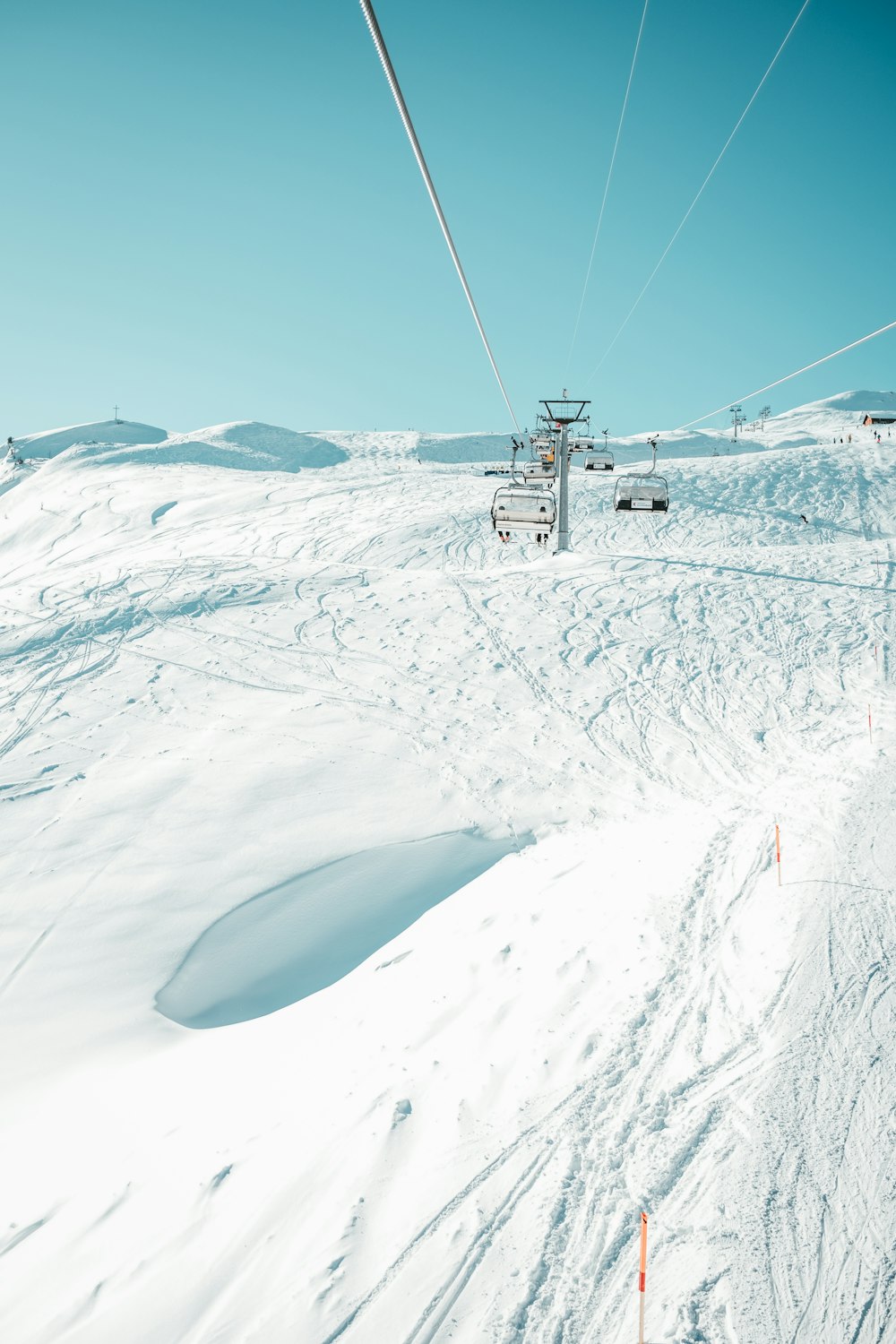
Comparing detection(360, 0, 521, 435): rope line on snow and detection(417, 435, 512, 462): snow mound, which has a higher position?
detection(417, 435, 512, 462): snow mound

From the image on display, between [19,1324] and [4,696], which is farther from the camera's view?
[4,696]

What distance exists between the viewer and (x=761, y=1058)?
20.6 feet

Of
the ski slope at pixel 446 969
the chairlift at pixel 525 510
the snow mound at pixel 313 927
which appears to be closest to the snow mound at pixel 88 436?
the ski slope at pixel 446 969

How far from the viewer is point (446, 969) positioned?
825cm

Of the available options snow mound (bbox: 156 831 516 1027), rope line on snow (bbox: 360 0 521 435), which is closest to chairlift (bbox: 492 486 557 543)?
snow mound (bbox: 156 831 516 1027)

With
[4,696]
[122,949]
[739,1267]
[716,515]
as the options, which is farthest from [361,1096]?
[716,515]

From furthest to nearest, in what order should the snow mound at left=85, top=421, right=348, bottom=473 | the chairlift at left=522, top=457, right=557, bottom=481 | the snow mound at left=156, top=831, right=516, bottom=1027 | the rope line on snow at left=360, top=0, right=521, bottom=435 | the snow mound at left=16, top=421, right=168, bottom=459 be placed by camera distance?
the snow mound at left=16, top=421, right=168, bottom=459 < the snow mound at left=85, top=421, right=348, bottom=473 < the chairlift at left=522, top=457, right=557, bottom=481 < the snow mound at left=156, top=831, right=516, bottom=1027 < the rope line on snow at left=360, top=0, right=521, bottom=435

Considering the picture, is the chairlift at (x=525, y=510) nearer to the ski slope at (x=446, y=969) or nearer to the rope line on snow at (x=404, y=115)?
the ski slope at (x=446, y=969)

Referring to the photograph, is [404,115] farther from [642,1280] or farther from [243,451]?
[243,451]

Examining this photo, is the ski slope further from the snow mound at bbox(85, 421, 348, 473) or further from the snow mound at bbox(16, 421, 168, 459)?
the snow mound at bbox(16, 421, 168, 459)

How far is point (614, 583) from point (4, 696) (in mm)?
17666

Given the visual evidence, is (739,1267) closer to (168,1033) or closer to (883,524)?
(168,1033)

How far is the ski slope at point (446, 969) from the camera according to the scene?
16.0 ft

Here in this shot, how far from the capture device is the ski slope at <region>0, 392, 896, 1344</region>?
16.0 ft
